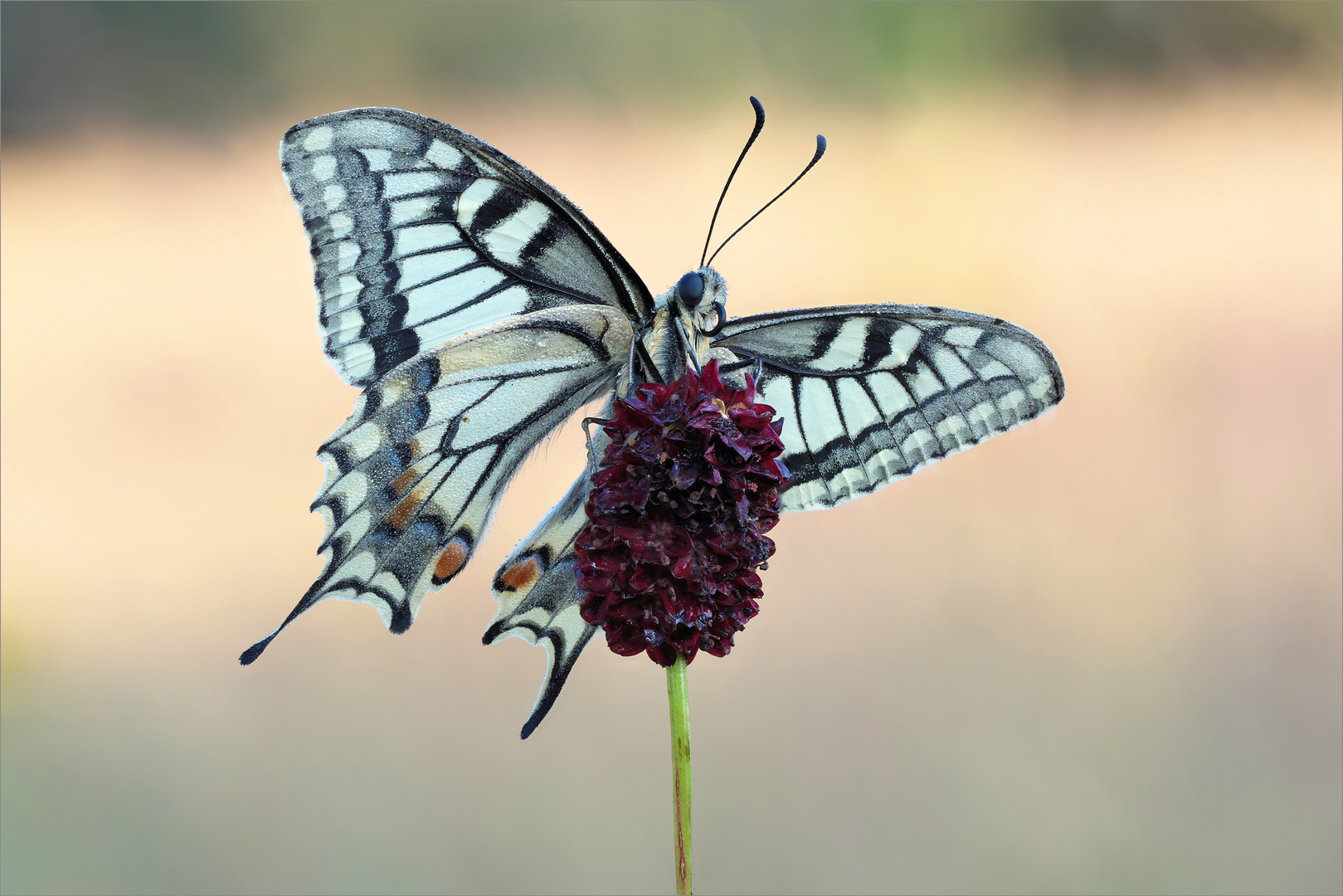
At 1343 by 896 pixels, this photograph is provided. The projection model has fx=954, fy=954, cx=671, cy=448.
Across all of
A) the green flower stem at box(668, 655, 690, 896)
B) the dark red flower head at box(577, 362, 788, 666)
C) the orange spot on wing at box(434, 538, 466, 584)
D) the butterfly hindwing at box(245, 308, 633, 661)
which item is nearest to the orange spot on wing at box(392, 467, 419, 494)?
the butterfly hindwing at box(245, 308, 633, 661)

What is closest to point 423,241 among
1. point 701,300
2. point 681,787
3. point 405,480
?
point 405,480

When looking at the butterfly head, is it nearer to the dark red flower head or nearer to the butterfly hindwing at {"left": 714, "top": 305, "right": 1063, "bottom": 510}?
the butterfly hindwing at {"left": 714, "top": 305, "right": 1063, "bottom": 510}

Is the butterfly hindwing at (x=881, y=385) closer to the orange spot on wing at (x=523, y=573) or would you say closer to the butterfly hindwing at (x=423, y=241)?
the butterfly hindwing at (x=423, y=241)

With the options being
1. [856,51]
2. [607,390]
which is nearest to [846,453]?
[607,390]

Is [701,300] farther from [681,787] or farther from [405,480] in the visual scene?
[681,787]

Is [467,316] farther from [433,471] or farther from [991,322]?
[991,322]

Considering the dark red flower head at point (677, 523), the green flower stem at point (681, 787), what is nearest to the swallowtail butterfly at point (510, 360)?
the dark red flower head at point (677, 523)

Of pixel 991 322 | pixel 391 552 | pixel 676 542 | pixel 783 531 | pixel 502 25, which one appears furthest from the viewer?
pixel 502 25
